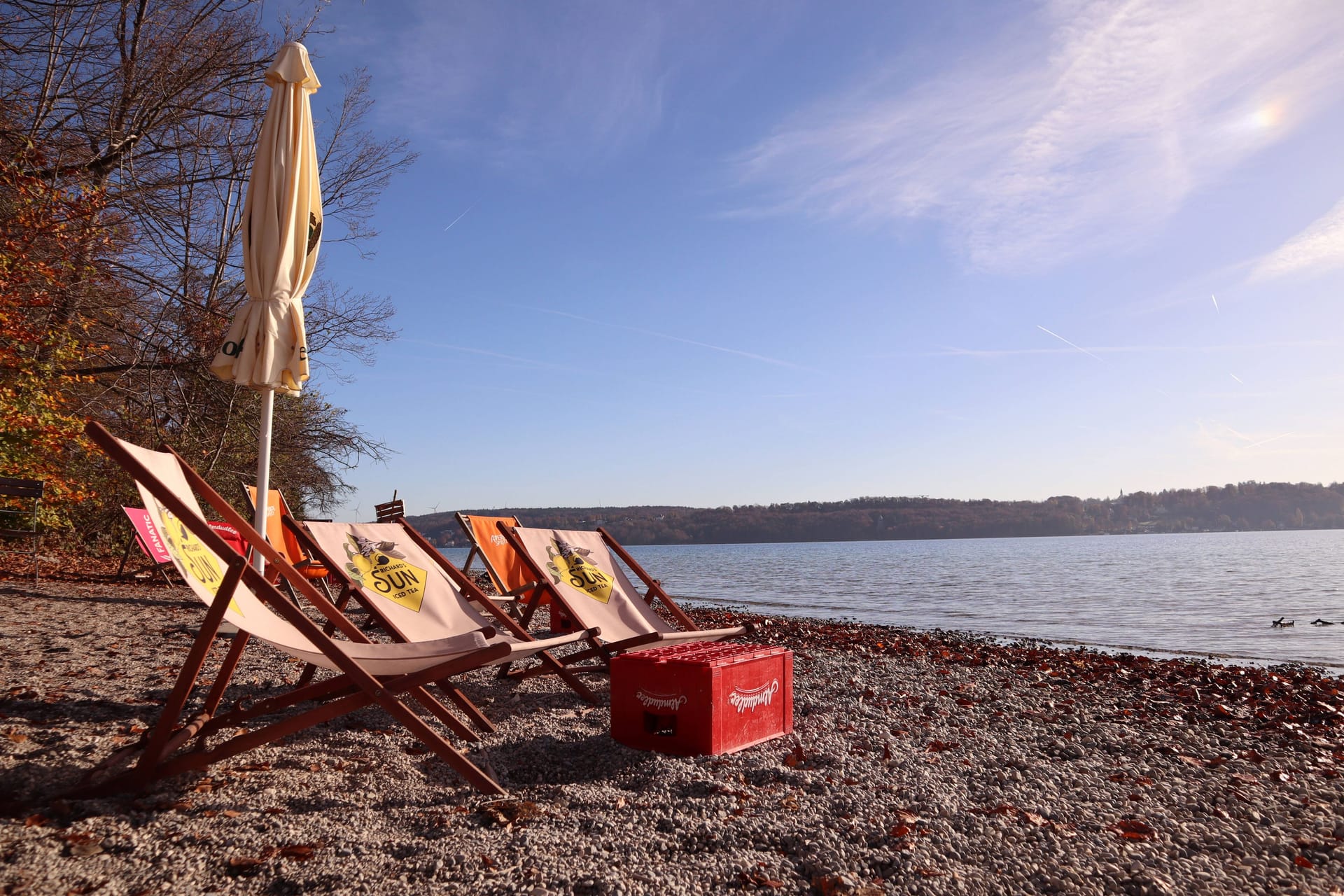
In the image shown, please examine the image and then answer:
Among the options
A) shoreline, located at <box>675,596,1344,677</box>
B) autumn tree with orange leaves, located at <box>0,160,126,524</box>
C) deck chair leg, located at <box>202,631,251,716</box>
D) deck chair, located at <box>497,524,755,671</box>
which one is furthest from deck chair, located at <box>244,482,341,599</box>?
shoreline, located at <box>675,596,1344,677</box>

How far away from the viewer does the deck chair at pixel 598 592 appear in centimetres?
460

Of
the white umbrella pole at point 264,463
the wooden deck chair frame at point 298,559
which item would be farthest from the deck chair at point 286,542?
the white umbrella pole at point 264,463

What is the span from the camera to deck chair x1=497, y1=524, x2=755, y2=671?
15.1 ft

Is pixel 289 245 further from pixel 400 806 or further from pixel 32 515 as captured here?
pixel 32 515

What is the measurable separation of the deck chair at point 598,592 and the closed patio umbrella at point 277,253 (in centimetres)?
160

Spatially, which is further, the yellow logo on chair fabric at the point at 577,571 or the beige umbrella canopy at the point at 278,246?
the yellow logo on chair fabric at the point at 577,571

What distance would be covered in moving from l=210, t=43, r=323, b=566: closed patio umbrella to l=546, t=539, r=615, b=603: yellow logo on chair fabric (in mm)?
1757

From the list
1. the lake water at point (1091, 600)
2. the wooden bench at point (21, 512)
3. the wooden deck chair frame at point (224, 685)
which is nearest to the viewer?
the wooden deck chair frame at point (224, 685)

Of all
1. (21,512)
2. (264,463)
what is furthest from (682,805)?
(21,512)

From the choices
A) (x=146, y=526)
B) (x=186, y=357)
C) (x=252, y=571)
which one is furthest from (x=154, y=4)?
(x=252, y=571)

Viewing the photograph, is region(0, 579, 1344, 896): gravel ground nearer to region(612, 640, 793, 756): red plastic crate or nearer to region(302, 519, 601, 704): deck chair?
region(612, 640, 793, 756): red plastic crate

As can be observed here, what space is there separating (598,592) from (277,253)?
275cm

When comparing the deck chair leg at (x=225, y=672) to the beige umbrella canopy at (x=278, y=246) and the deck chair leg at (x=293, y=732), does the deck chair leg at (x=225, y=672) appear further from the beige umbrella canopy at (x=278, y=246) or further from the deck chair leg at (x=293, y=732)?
the beige umbrella canopy at (x=278, y=246)

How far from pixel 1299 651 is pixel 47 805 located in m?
12.9
